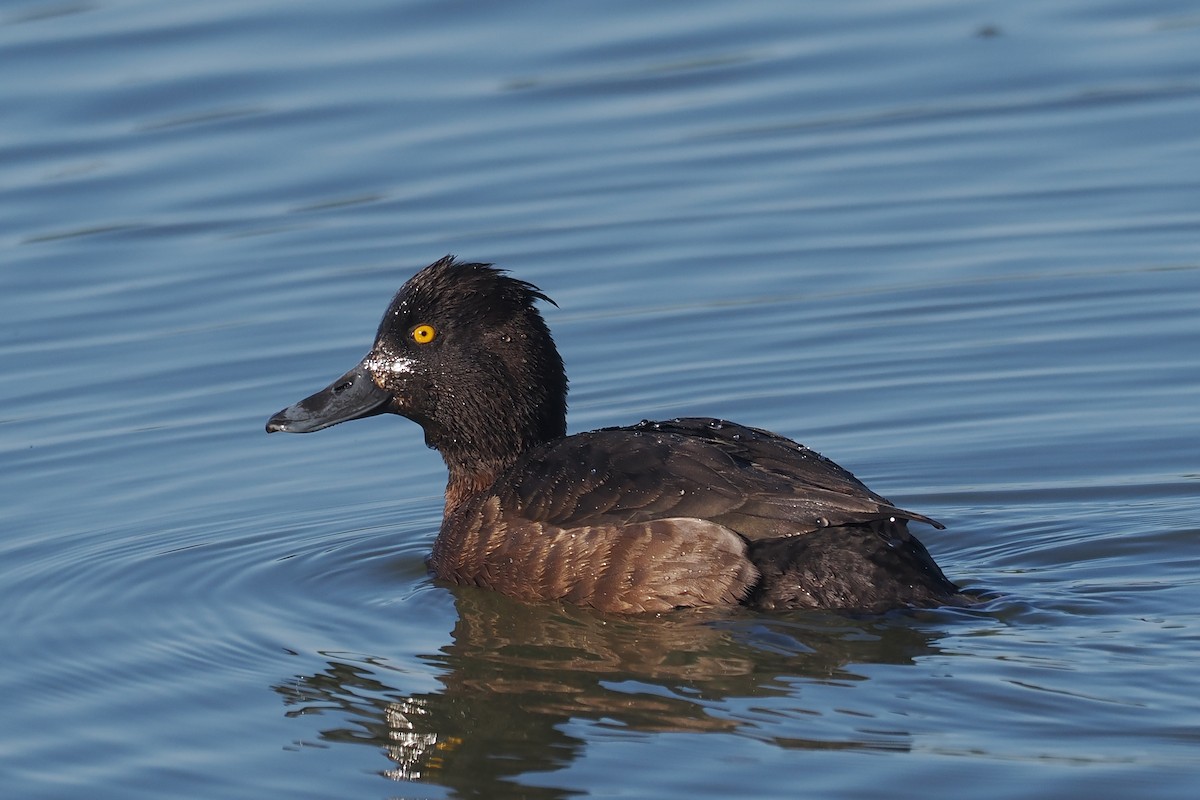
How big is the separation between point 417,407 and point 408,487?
852mm

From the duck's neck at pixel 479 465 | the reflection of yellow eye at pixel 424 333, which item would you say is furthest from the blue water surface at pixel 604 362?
the reflection of yellow eye at pixel 424 333

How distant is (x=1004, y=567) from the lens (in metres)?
7.76

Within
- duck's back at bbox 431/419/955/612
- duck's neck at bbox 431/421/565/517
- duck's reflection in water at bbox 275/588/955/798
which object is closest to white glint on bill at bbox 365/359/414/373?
duck's neck at bbox 431/421/565/517

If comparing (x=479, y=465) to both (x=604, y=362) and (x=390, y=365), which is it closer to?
(x=390, y=365)

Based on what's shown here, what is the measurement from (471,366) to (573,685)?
1.85 metres

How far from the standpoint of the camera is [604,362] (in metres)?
10.3

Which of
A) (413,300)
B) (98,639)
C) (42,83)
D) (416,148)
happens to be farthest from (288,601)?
(42,83)

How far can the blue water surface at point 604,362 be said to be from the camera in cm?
623

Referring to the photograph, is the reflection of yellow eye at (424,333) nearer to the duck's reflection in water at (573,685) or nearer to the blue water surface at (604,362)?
the blue water surface at (604,362)

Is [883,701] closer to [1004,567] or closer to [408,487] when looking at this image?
[1004,567]

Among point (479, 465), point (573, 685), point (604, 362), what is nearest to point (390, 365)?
point (479, 465)

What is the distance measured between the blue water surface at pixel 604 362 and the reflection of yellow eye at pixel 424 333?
855 millimetres

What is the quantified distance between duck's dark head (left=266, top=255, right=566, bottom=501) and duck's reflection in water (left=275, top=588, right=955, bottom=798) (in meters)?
1.00

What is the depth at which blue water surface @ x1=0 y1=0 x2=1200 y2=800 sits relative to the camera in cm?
623
